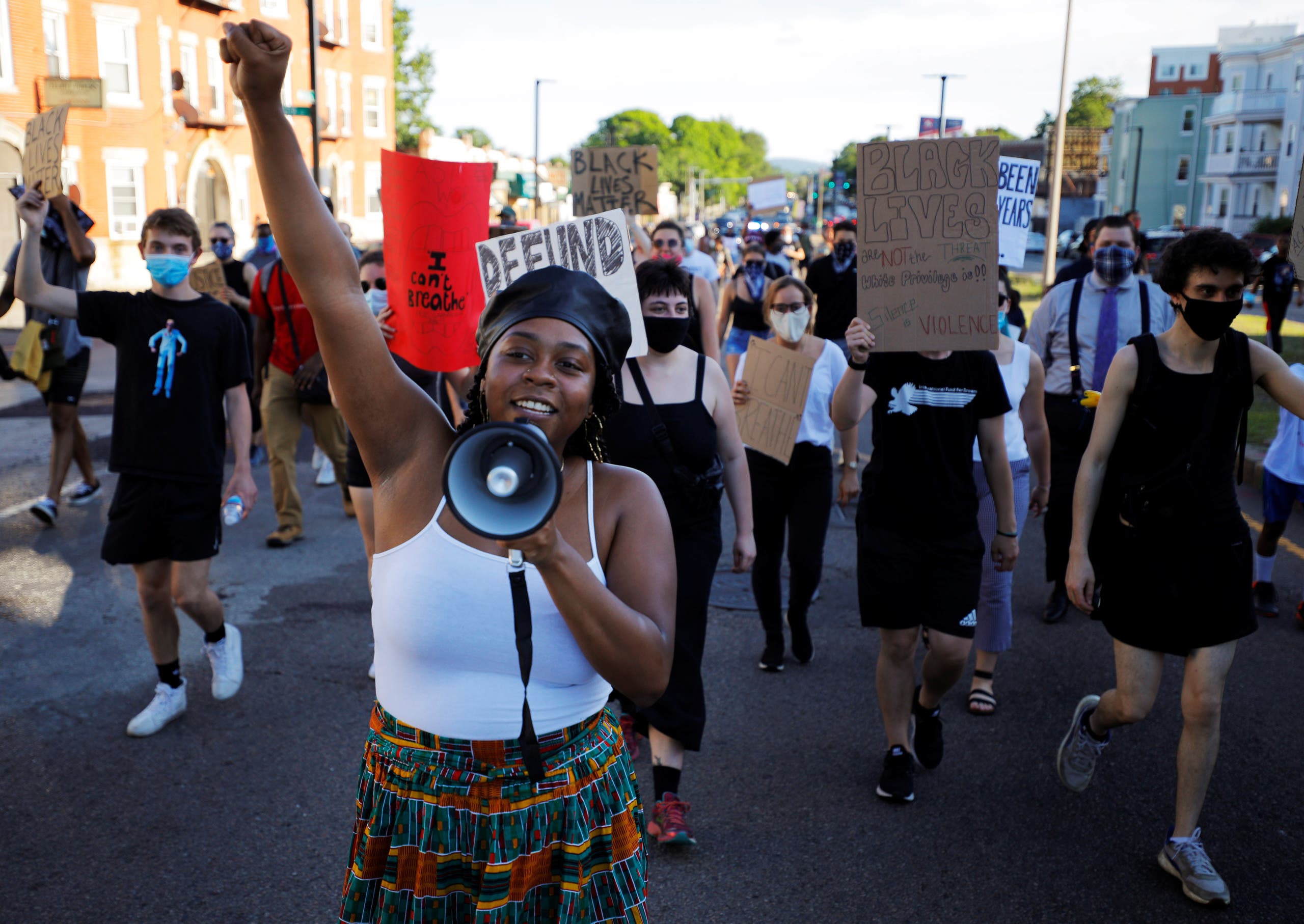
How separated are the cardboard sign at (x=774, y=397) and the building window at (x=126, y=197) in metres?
27.8

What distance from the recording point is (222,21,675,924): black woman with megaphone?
6.12 feet

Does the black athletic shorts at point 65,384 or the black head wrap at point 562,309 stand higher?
the black head wrap at point 562,309

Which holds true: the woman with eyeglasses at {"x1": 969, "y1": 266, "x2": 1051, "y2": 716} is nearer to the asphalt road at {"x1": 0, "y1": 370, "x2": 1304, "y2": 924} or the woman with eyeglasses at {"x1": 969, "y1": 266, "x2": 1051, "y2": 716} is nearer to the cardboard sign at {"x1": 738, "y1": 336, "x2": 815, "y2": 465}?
the asphalt road at {"x1": 0, "y1": 370, "x2": 1304, "y2": 924}

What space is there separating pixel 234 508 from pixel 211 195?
1325 inches

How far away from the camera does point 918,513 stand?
14.2 ft

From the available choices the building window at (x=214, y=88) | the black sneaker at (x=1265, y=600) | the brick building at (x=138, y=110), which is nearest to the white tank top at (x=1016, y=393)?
the black sneaker at (x=1265, y=600)

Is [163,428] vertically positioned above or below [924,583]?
above

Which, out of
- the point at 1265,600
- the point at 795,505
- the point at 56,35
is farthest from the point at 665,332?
the point at 56,35

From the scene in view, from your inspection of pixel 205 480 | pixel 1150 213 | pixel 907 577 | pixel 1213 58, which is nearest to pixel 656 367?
pixel 907 577

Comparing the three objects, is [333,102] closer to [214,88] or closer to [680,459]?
[214,88]

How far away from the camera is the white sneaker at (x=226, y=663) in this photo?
A: 514 cm

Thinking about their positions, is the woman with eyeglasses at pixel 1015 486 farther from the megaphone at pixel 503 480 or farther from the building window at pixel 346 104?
the building window at pixel 346 104

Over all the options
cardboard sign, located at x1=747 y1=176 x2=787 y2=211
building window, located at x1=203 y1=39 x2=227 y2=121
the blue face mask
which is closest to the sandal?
the blue face mask

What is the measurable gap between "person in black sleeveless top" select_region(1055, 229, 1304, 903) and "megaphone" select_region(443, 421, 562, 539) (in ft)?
9.58
